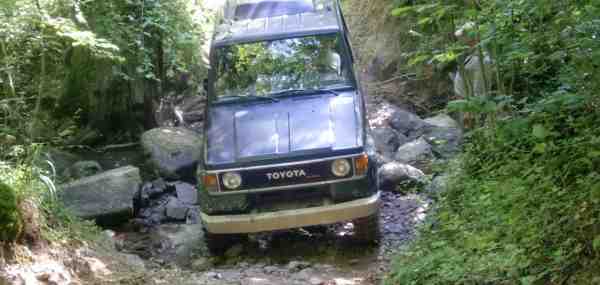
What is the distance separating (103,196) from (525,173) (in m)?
4.90

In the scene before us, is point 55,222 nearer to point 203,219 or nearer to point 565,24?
point 203,219

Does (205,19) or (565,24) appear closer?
(565,24)

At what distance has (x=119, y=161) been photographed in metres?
10.1

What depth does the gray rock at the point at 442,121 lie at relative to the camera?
31.4 feet

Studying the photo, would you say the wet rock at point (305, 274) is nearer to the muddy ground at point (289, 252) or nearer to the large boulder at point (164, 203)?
the muddy ground at point (289, 252)

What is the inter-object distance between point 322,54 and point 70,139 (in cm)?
502

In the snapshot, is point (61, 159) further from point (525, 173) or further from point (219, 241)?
point (525, 173)

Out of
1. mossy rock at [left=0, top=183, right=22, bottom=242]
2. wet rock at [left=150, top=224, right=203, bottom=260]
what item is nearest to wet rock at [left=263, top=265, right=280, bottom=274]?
wet rock at [left=150, top=224, right=203, bottom=260]

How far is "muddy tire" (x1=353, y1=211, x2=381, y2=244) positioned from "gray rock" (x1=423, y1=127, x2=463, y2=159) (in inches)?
90.0

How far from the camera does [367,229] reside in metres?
6.09

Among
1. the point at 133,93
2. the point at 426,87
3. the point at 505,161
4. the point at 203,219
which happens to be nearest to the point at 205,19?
the point at 133,93

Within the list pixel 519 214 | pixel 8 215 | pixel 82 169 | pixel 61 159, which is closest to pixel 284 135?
pixel 8 215

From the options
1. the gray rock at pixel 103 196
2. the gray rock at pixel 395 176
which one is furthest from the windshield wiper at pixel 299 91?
the gray rock at pixel 103 196

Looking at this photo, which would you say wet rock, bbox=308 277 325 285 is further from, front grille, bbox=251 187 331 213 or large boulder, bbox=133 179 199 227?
large boulder, bbox=133 179 199 227
